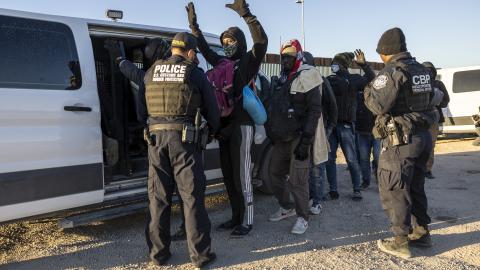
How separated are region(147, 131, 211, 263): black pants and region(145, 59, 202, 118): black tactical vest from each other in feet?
0.59

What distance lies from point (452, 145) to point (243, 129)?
28.6 feet

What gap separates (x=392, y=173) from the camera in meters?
3.87

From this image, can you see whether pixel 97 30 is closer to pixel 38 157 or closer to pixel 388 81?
pixel 38 157

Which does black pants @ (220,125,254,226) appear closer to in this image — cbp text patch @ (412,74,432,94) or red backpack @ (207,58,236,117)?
red backpack @ (207,58,236,117)

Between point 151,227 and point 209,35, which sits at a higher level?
point 209,35

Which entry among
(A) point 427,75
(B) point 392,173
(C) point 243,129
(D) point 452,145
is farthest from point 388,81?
(D) point 452,145

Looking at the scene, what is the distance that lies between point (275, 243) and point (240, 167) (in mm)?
764

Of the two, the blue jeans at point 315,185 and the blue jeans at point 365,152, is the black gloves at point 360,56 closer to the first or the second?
the blue jeans at point 315,185

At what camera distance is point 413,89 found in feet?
12.4

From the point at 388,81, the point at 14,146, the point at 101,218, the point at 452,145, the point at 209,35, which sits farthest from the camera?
the point at 452,145

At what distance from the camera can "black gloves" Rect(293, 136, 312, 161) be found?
171 inches

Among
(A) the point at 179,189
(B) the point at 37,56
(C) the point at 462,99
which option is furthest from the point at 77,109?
(C) the point at 462,99

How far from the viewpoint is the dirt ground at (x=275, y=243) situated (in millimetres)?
3754

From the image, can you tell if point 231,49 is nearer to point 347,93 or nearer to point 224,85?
point 224,85
